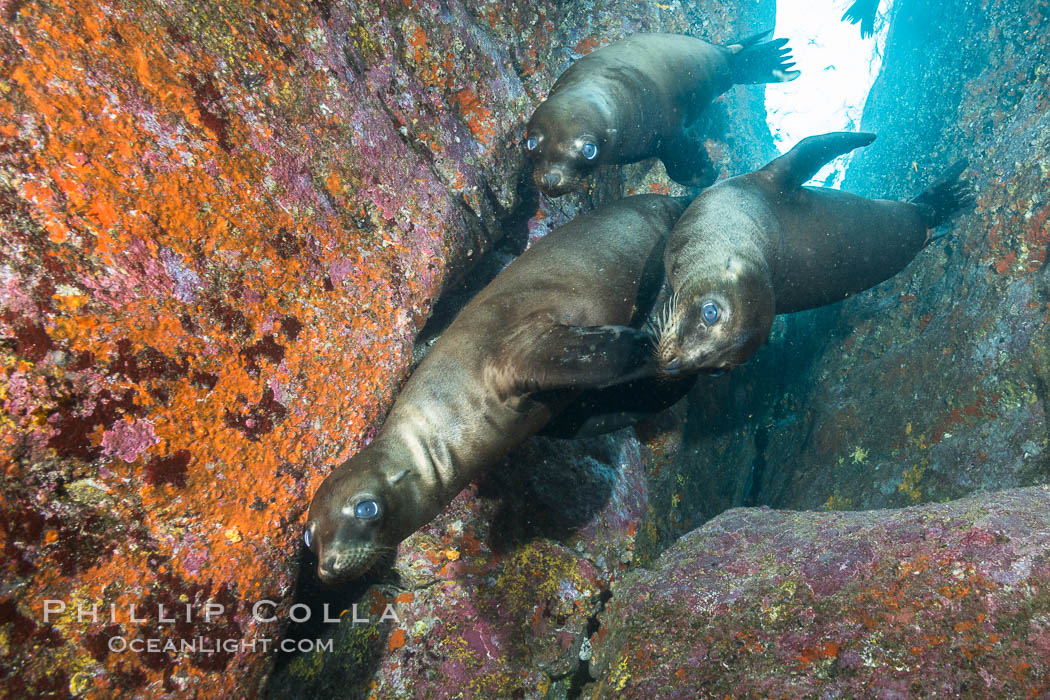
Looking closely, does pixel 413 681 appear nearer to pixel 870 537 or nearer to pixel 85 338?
pixel 85 338

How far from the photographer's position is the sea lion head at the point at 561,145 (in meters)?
3.59

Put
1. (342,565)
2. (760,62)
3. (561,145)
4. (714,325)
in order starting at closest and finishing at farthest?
(342,565) → (714,325) → (561,145) → (760,62)

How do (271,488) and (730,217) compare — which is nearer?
(271,488)

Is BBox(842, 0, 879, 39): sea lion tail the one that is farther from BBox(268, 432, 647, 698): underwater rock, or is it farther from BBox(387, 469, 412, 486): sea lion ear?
BBox(387, 469, 412, 486): sea lion ear

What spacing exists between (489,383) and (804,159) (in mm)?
3389

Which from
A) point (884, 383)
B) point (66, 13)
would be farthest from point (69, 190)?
point (884, 383)

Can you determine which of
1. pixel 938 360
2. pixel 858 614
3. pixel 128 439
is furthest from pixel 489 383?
pixel 938 360

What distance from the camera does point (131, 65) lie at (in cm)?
186

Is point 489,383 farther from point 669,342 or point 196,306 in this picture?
point 196,306

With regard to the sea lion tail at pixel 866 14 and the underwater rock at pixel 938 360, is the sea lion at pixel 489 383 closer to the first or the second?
the underwater rock at pixel 938 360

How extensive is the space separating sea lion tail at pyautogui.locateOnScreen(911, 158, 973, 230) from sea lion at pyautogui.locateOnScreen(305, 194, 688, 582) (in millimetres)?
3406

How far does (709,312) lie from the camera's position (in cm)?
259

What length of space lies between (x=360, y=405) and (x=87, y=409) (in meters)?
1.08

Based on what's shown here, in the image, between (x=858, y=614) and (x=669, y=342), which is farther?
(x=669, y=342)
